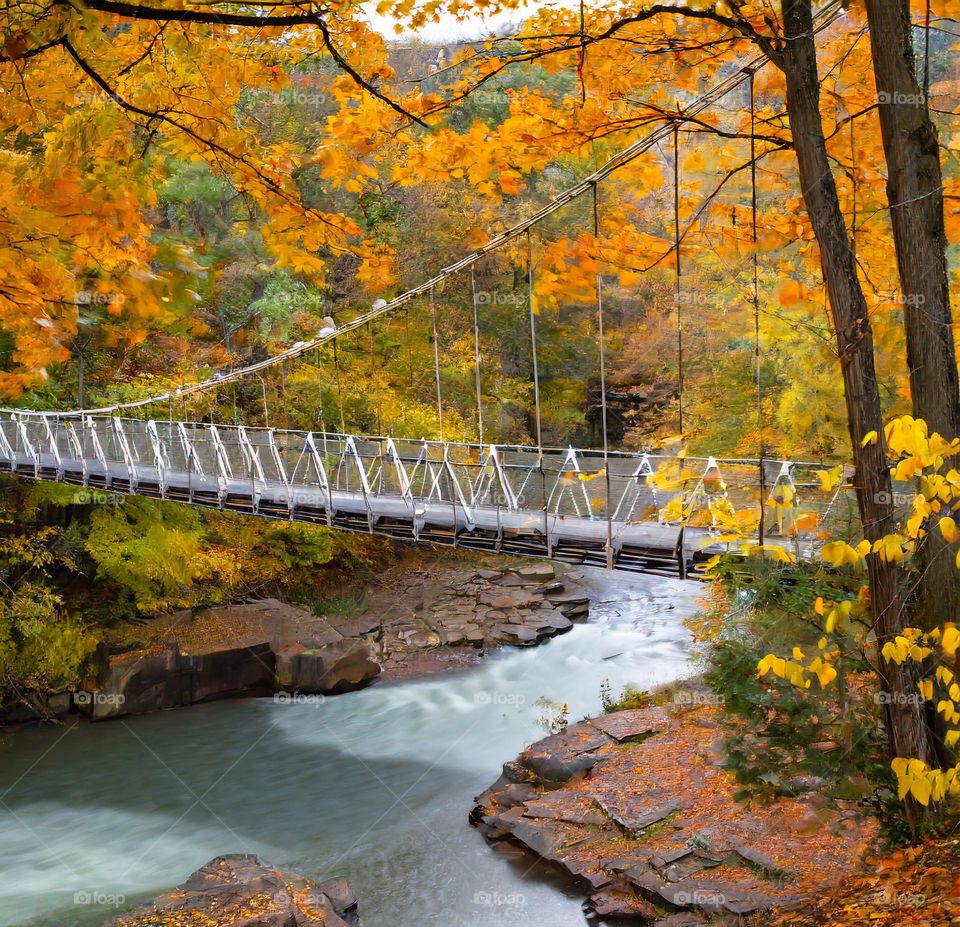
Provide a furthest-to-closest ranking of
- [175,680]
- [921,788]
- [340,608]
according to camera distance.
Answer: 1. [340,608]
2. [175,680]
3. [921,788]

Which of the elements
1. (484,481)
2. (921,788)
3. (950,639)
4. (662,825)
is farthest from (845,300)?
(484,481)

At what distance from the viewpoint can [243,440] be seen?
10.1 metres

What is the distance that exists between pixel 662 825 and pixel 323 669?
600cm

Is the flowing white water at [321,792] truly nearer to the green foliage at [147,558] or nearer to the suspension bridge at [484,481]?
the green foliage at [147,558]

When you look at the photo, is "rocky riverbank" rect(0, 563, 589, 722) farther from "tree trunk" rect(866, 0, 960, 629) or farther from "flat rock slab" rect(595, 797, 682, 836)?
"tree trunk" rect(866, 0, 960, 629)

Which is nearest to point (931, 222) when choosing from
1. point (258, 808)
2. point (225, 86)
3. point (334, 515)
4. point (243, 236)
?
point (225, 86)

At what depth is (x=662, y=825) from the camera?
6527mm

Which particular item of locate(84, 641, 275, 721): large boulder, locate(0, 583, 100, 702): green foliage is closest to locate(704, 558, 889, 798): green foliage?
locate(84, 641, 275, 721): large boulder

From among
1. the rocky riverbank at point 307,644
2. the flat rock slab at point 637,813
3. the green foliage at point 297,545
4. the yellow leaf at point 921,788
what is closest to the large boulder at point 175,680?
Answer: the rocky riverbank at point 307,644

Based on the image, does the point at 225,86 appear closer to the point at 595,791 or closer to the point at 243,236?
the point at 595,791

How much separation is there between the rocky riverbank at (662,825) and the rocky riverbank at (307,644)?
4.01 m

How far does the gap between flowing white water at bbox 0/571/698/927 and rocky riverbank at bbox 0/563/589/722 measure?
0.28 m

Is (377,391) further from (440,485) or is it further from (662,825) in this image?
(662,825)

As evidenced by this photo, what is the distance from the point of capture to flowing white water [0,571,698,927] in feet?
21.5
